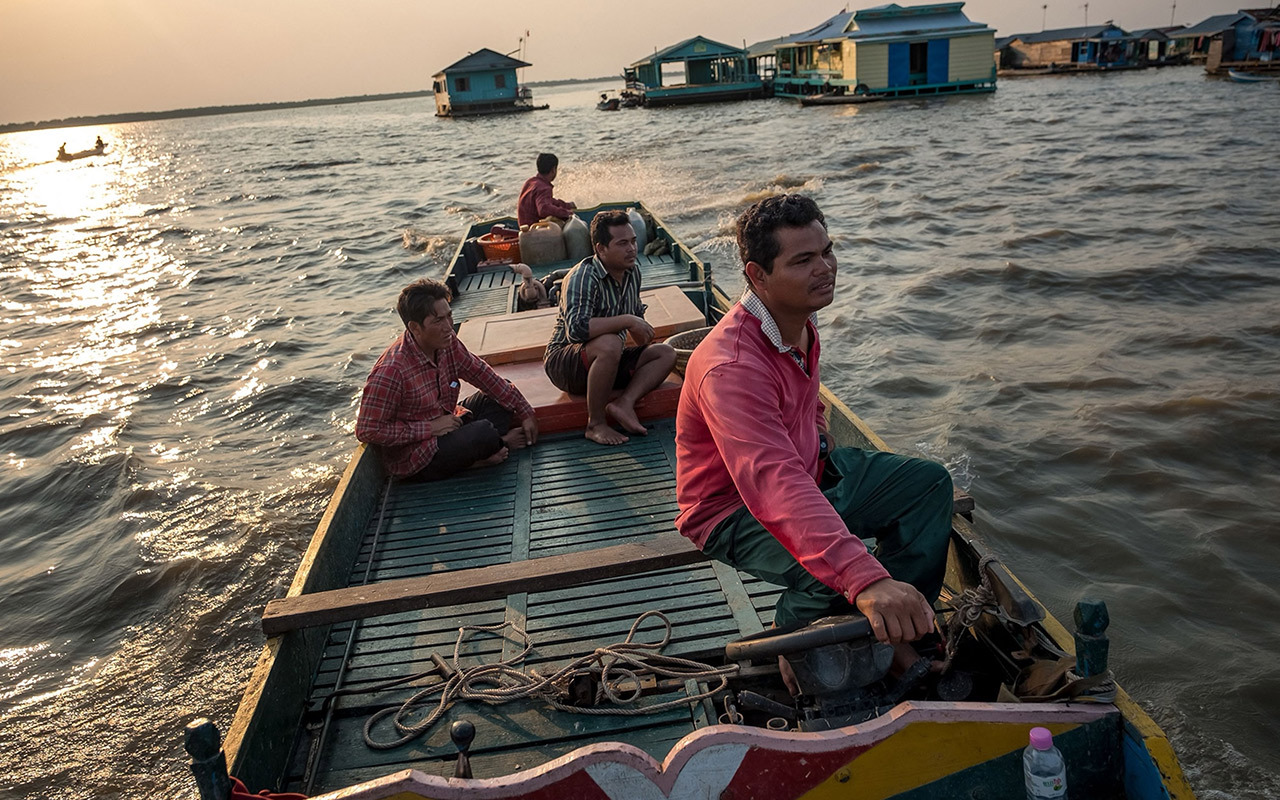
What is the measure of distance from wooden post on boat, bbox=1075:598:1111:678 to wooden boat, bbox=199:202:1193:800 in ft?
0.08

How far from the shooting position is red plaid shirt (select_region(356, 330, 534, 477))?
4.82 meters

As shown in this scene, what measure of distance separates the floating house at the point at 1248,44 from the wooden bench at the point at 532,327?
44.8 metres

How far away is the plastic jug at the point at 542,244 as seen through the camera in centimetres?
1077

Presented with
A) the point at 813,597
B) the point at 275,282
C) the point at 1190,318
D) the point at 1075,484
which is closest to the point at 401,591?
the point at 813,597

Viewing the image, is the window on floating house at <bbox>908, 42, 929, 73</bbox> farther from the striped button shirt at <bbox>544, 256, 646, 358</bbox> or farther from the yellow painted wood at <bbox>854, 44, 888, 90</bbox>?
the striped button shirt at <bbox>544, 256, 646, 358</bbox>

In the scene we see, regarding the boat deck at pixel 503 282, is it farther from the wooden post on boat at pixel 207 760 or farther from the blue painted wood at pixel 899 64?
the blue painted wood at pixel 899 64

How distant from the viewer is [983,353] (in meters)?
9.87

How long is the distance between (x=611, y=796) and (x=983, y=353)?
8803 mm

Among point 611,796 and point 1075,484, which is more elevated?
point 611,796

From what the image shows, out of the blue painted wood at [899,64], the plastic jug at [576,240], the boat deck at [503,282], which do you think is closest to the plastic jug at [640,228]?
the boat deck at [503,282]

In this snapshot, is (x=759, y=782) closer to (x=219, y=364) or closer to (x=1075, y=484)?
(x=1075, y=484)

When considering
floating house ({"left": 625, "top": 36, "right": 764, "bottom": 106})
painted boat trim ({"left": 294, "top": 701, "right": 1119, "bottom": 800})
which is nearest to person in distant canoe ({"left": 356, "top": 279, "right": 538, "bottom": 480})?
painted boat trim ({"left": 294, "top": 701, "right": 1119, "bottom": 800})

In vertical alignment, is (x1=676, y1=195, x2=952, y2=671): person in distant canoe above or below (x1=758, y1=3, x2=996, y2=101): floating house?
below

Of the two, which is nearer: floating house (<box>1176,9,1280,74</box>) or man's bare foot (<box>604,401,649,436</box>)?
man's bare foot (<box>604,401,649,436</box>)
